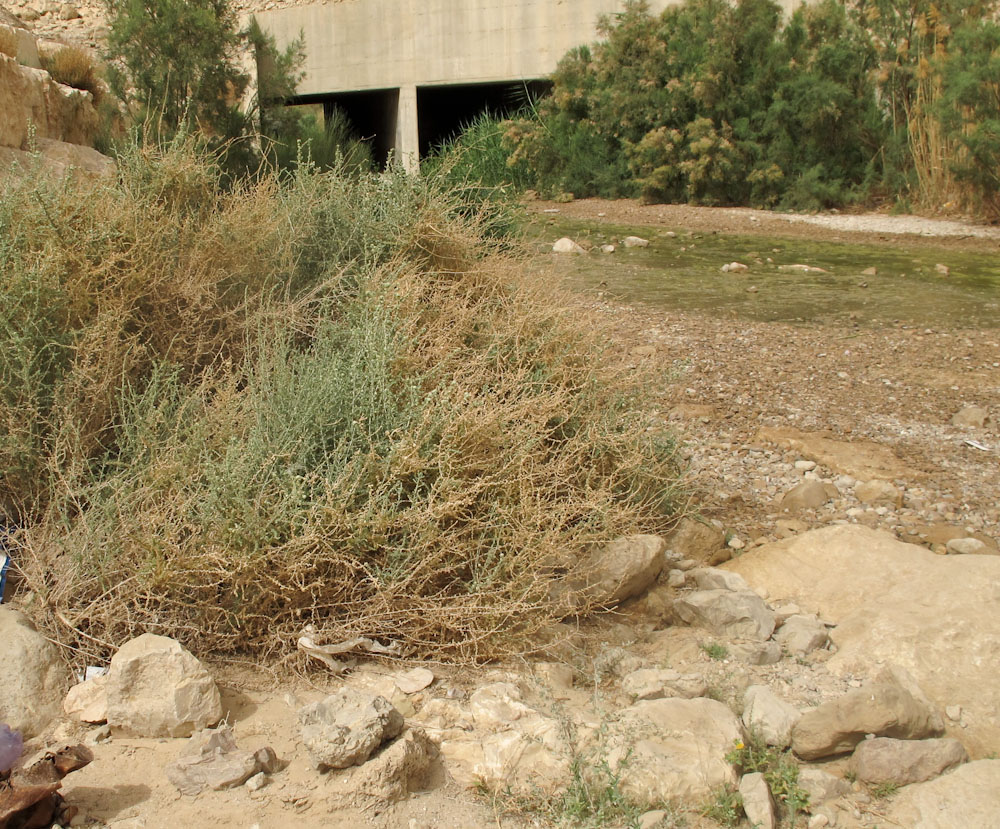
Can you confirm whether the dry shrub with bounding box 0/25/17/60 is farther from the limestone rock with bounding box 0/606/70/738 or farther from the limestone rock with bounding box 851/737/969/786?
the limestone rock with bounding box 851/737/969/786

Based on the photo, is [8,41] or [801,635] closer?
[801,635]

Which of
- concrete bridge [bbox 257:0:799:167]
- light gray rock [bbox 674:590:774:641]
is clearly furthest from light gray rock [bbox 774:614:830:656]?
concrete bridge [bbox 257:0:799:167]

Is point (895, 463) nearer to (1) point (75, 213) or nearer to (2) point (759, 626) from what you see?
(2) point (759, 626)

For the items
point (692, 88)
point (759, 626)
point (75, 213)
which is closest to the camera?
point (759, 626)

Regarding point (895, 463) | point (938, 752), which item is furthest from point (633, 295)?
point (938, 752)

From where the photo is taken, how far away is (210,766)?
88.5 inches

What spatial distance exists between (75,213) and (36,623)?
152 cm

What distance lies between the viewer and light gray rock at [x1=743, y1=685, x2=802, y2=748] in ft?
8.31

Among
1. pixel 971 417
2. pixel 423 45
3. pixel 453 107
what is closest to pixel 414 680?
pixel 971 417

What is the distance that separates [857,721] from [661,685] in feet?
1.68

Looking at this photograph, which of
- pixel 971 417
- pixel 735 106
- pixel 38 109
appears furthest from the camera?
pixel 735 106

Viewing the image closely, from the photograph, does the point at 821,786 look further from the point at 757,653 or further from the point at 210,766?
the point at 210,766

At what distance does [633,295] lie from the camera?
339 inches

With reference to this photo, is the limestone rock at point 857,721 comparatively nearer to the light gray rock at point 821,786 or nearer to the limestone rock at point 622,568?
the light gray rock at point 821,786
